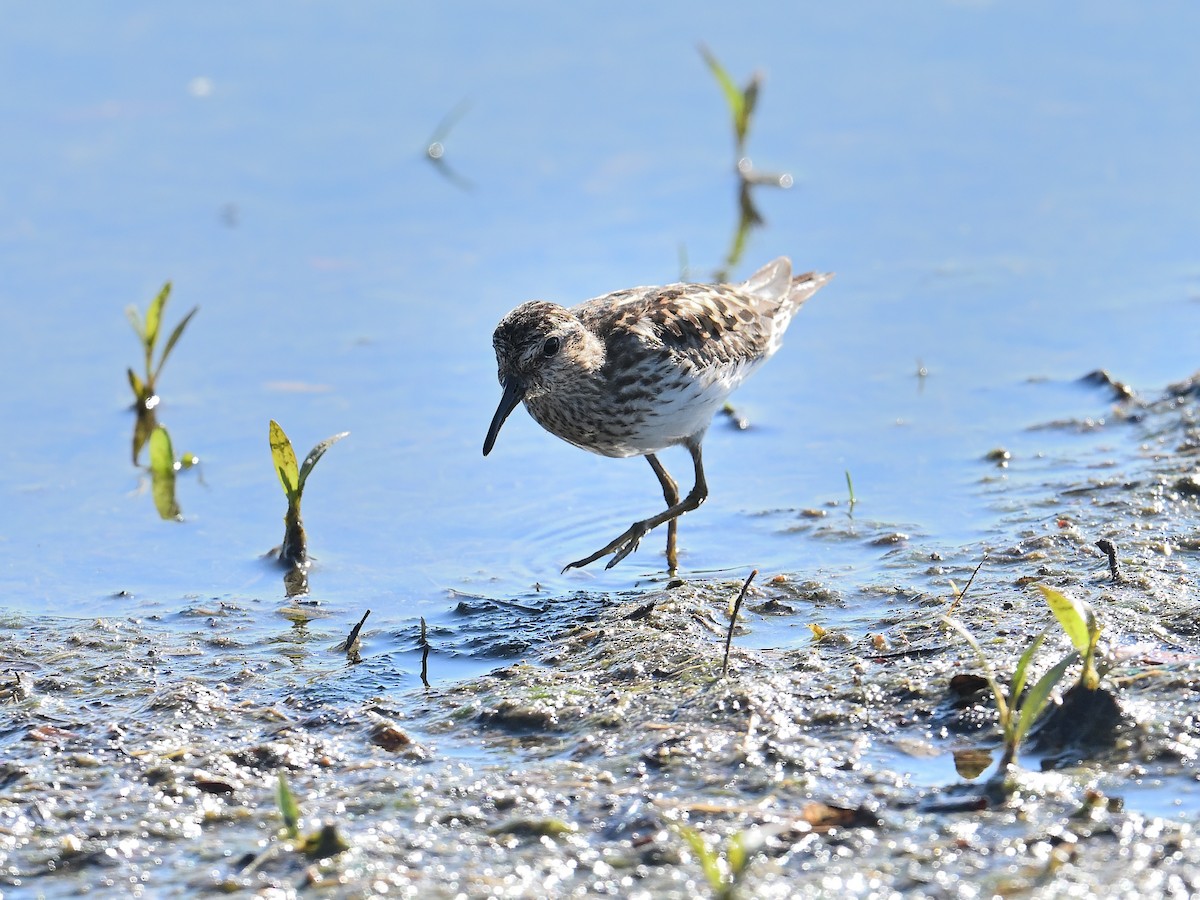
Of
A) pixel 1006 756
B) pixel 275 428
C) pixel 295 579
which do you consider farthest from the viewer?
pixel 295 579

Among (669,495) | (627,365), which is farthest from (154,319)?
(669,495)

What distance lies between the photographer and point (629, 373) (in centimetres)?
728

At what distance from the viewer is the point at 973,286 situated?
970 centimetres

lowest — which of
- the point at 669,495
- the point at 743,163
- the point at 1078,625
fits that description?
the point at 1078,625

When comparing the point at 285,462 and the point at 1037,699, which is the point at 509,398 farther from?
the point at 1037,699

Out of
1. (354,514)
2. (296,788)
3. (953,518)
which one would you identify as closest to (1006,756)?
(296,788)

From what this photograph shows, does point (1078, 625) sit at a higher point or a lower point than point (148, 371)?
lower

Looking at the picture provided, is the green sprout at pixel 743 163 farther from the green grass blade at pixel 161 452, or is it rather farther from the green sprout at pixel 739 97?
the green grass blade at pixel 161 452

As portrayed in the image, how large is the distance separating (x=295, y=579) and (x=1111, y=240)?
590 cm

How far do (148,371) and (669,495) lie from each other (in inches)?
120

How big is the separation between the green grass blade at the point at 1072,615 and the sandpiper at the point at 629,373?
2.80m

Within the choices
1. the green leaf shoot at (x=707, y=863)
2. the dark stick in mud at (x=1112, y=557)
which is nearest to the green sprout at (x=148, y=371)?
the dark stick in mud at (x=1112, y=557)

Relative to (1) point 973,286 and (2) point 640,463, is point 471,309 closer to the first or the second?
(2) point 640,463

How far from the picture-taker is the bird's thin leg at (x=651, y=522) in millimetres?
7066
